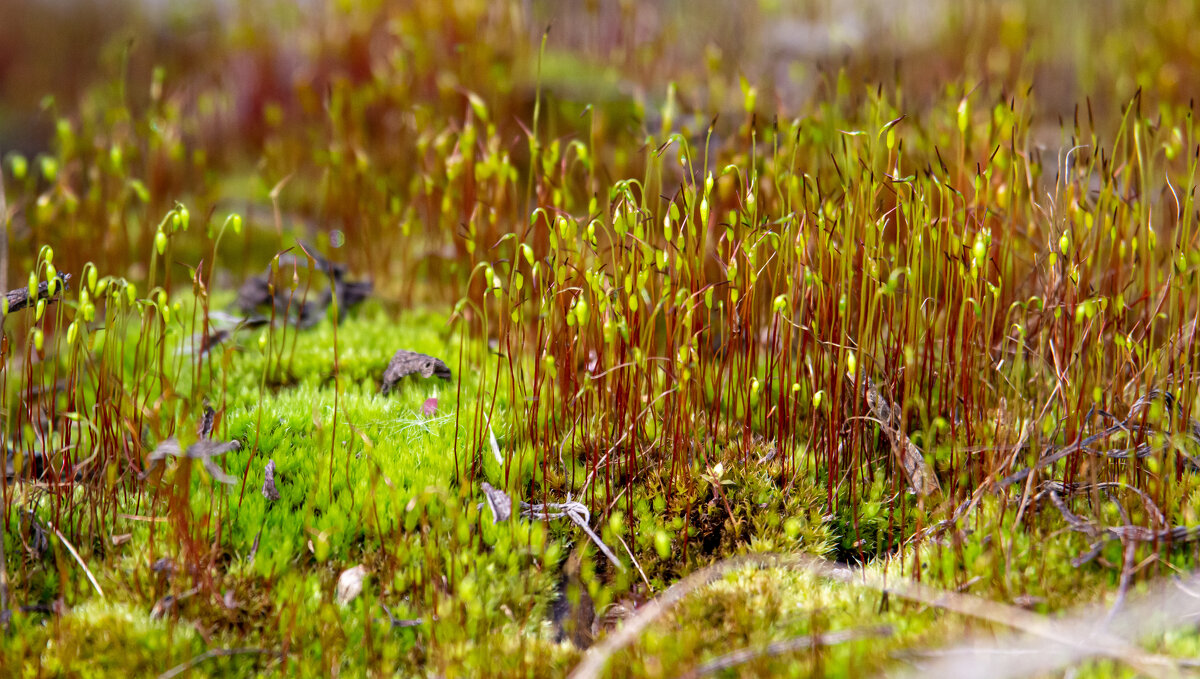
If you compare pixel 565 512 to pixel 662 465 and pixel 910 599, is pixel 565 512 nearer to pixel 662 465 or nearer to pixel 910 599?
pixel 662 465

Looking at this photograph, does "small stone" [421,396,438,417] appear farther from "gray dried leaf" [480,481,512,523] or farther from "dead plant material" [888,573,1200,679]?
"dead plant material" [888,573,1200,679]

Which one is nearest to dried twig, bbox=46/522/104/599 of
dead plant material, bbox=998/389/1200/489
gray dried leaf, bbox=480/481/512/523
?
gray dried leaf, bbox=480/481/512/523

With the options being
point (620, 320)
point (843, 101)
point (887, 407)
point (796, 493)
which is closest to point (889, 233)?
point (887, 407)

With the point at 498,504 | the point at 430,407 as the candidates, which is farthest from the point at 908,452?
the point at 430,407

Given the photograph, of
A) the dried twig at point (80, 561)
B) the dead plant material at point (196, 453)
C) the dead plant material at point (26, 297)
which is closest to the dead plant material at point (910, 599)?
the dead plant material at point (196, 453)

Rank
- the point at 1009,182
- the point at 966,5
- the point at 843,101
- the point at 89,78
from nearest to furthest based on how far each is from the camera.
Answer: the point at 1009,182
the point at 843,101
the point at 89,78
the point at 966,5

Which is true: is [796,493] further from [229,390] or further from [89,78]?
[89,78]
